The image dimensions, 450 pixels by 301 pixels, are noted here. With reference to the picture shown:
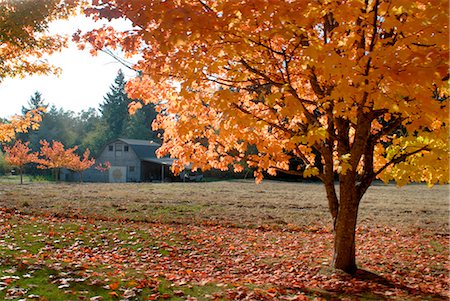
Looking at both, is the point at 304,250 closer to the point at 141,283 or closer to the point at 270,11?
the point at 141,283

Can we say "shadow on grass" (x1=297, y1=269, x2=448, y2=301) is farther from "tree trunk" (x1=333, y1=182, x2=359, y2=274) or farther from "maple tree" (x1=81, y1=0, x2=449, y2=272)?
"maple tree" (x1=81, y1=0, x2=449, y2=272)

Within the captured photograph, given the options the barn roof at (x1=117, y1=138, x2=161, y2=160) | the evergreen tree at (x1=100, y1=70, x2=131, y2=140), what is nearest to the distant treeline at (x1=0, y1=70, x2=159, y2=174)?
the evergreen tree at (x1=100, y1=70, x2=131, y2=140)

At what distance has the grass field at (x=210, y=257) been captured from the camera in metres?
5.66

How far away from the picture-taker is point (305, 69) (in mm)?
6043

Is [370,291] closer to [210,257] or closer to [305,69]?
[305,69]

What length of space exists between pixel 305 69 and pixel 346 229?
288 centimetres

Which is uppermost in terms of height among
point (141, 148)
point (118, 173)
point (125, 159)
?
point (141, 148)

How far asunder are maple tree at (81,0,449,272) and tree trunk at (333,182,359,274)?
2 centimetres

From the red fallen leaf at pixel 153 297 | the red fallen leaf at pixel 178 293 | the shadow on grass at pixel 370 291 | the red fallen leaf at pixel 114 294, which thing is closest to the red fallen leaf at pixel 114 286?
the red fallen leaf at pixel 114 294

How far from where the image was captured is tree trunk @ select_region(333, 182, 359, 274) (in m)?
7.08

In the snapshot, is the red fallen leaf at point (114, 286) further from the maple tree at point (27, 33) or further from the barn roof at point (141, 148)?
the barn roof at point (141, 148)

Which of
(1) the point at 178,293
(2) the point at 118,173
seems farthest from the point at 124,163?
(1) the point at 178,293

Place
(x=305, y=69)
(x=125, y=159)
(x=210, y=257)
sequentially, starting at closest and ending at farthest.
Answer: (x=305, y=69)
(x=210, y=257)
(x=125, y=159)

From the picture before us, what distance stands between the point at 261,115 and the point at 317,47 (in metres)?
3.11
